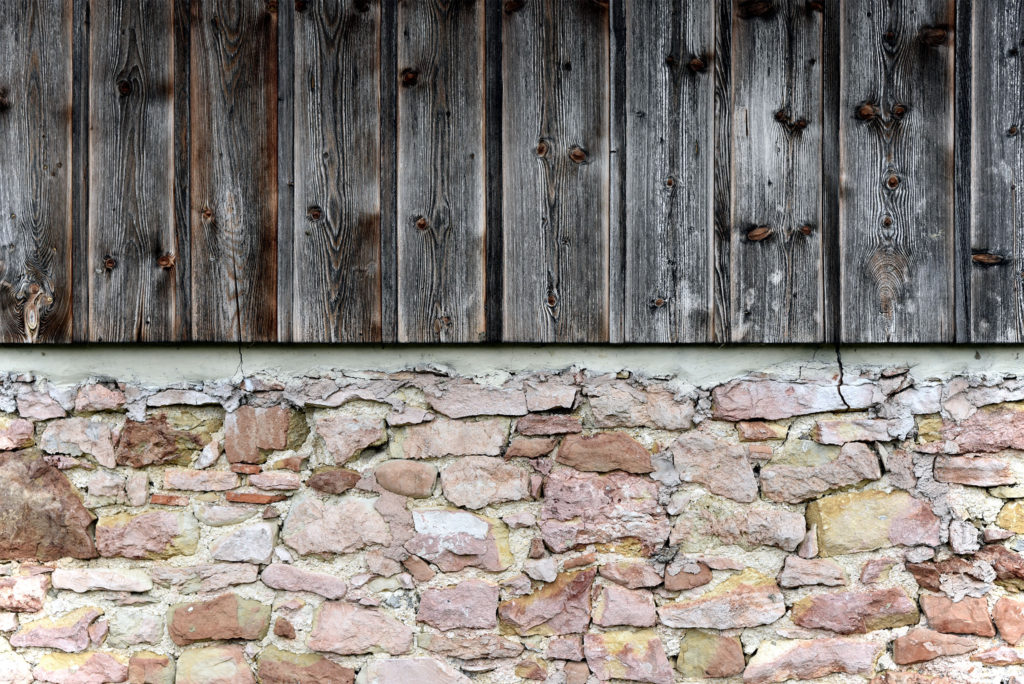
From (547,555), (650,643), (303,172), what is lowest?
(650,643)

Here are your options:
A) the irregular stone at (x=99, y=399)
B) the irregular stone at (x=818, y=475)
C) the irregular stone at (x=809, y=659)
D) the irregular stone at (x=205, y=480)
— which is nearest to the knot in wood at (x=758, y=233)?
the irregular stone at (x=818, y=475)

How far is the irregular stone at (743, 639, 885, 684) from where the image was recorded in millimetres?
1591

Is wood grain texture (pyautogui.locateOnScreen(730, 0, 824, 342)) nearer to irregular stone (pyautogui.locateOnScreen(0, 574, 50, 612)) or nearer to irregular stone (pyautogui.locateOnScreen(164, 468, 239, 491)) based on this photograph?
irregular stone (pyautogui.locateOnScreen(164, 468, 239, 491))

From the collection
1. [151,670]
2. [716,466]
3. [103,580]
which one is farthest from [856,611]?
[103,580]

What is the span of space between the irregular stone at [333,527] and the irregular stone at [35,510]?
57 cm

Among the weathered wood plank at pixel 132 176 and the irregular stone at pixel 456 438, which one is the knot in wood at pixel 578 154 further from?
the weathered wood plank at pixel 132 176

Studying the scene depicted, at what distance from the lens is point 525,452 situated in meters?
1.64

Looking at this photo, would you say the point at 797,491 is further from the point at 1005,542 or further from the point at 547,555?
the point at 547,555

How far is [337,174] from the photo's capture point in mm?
1636

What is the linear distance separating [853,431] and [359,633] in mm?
1399

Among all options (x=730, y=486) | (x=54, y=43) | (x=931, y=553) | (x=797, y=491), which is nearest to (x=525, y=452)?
(x=730, y=486)

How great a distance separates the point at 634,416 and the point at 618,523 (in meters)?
0.28

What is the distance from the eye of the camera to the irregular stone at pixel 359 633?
64.0 inches

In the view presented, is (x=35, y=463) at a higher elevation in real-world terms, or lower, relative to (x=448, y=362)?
lower
